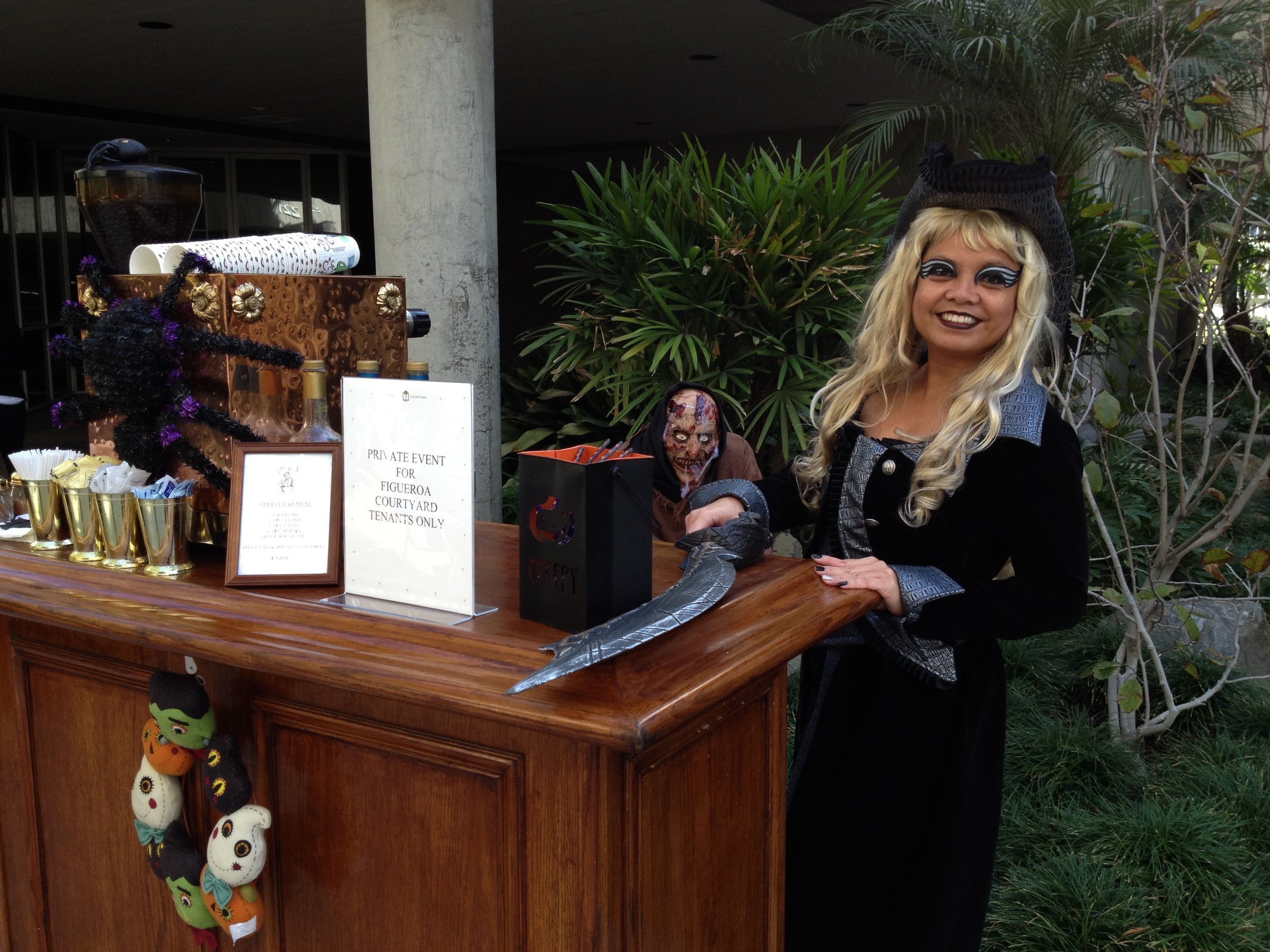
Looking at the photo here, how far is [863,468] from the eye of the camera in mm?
1812

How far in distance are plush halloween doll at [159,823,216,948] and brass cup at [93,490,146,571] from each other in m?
0.40

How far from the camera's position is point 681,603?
1.16 metres

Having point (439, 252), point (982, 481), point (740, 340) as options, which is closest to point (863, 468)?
point (982, 481)

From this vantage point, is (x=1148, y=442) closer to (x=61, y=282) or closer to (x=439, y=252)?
(x=439, y=252)

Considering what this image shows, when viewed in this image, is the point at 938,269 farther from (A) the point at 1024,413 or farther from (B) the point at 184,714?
(B) the point at 184,714

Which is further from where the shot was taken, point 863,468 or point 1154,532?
point 1154,532

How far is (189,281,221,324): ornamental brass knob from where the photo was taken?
57.6 inches

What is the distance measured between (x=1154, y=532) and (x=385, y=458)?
514cm

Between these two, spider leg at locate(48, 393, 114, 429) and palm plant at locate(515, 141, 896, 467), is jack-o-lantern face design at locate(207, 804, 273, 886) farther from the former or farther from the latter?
palm plant at locate(515, 141, 896, 467)

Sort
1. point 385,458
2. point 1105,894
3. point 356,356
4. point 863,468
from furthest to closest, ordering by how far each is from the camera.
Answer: point 1105,894
point 863,468
point 356,356
point 385,458

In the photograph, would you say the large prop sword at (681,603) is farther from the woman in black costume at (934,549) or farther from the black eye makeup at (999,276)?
the black eye makeup at (999,276)

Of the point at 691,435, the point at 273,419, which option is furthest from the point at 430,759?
the point at 691,435

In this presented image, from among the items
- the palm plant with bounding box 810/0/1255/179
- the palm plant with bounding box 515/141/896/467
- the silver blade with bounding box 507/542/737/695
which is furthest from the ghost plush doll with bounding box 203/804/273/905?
the palm plant with bounding box 810/0/1255/179

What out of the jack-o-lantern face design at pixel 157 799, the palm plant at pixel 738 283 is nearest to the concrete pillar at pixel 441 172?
the palm plant at pixel 738 283
